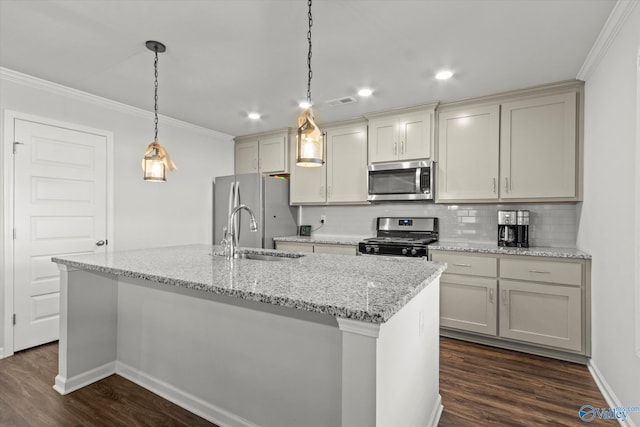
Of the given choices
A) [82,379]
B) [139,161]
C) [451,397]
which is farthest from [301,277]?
[139,161]

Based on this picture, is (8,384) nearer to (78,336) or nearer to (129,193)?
(78,336)

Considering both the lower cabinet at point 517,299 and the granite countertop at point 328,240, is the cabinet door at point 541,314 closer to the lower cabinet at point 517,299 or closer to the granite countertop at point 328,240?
the lower cabinet at point 517,299

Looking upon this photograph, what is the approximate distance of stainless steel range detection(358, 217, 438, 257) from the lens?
3.46 metres

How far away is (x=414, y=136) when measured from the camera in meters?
3.71

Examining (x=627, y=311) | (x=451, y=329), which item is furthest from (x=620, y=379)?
(x=451, y=329)

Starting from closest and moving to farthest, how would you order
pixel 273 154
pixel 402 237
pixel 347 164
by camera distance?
1. pixel 402 237
2. pixel 347 164
3. pixel 273 154

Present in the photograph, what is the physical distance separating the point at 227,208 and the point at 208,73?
2.10 meters

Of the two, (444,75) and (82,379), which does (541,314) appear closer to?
(444,75)

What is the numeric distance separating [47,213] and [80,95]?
118 centimetres

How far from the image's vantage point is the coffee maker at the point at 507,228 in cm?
327

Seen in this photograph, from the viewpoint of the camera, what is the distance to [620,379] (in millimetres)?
2014

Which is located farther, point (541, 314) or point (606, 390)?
point (541, 314)

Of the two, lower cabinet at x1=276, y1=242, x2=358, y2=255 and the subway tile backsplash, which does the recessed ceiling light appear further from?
lower cabinet at x1=276, y1=242, x2=358, y2=255

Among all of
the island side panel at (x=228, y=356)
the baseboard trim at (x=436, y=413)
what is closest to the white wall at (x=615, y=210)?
the baseboard trim at (x=436, y=413)
